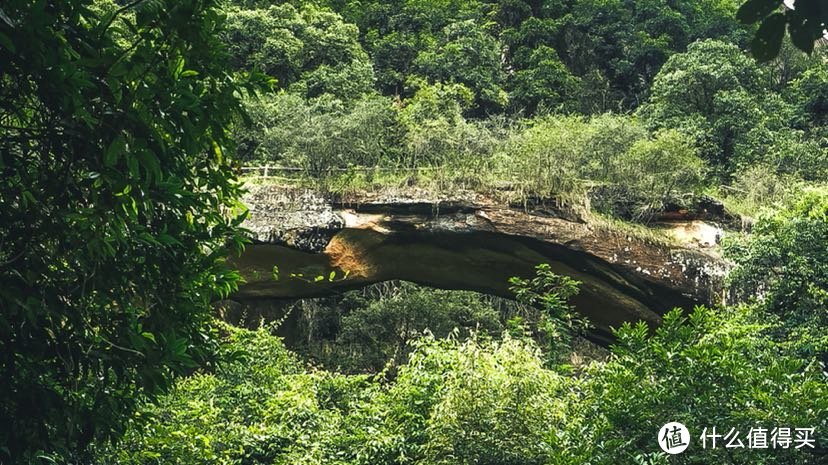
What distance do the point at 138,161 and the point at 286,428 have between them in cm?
623

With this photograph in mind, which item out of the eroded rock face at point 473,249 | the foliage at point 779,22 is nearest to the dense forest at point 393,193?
the foliage at point 779,22

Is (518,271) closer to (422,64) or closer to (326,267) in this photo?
(326,267)

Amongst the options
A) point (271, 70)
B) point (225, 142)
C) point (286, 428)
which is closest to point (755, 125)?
point (271, 70)

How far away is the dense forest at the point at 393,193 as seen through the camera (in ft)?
8.82

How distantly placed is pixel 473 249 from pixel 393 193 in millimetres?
1497

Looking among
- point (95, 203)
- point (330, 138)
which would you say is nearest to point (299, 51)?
point (330, 138)

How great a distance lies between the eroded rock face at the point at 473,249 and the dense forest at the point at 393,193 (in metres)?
0.27

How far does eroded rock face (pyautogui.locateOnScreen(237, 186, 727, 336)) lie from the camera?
12.2 meters

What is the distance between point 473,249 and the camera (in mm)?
13039

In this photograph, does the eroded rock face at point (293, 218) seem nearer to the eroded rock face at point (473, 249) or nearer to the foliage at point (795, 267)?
the eroded rock face at point (473, 249)

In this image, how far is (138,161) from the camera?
245 centimetres

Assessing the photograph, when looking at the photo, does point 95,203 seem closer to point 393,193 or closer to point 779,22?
point 779,22

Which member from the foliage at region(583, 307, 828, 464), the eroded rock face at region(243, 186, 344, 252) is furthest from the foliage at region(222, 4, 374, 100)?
the foliage at region(583, 307, 828, 464)

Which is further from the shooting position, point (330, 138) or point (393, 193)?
point (330, 138)
